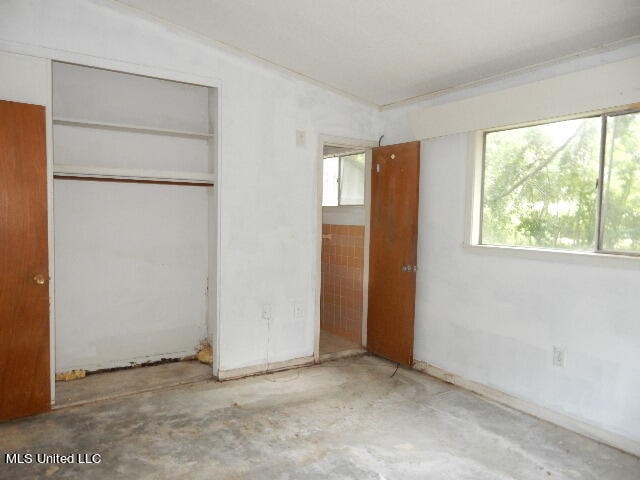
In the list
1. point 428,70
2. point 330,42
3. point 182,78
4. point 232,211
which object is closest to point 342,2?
point 330,42

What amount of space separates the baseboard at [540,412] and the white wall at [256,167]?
122 centimetres

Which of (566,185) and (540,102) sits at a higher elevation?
(540,102)

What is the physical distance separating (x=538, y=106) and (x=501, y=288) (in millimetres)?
1326

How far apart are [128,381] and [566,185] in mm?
3676

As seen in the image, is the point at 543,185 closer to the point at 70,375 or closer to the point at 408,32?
the point at 408,32

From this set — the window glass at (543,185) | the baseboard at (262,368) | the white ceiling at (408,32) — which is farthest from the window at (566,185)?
the baseboard at (262,368)

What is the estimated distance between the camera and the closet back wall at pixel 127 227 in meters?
3.59

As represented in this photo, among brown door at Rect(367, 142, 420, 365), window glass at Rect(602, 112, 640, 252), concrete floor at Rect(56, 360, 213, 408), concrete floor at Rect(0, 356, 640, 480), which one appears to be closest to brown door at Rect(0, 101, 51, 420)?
concrete floor at Rect(0, 356, 640, 480)

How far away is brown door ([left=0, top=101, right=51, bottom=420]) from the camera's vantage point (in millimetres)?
2758

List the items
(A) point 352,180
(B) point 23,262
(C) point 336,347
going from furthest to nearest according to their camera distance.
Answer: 1. (A) point 352,180
2. (C) point 336,347
3. (B) point 23,262

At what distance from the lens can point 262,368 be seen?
388 cm

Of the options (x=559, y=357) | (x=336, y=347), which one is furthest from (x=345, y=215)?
(x=559, y=357)

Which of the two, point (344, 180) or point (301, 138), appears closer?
point (301, 138)

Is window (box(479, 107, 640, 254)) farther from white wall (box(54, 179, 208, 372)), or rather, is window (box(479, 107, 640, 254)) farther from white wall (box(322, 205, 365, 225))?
white wall (box(54, 179, 208, 372))
